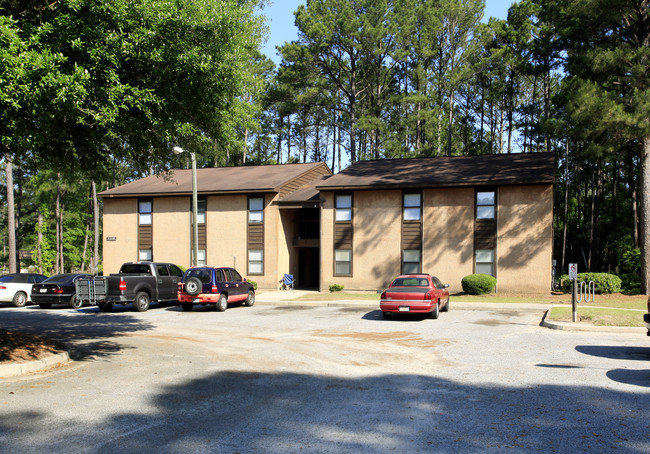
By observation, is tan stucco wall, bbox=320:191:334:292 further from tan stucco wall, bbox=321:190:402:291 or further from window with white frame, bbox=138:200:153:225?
window with white frame, bbox=138:200:153:225

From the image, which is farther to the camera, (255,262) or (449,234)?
(255,262)

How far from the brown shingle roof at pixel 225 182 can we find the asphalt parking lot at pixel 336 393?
63.2 feet

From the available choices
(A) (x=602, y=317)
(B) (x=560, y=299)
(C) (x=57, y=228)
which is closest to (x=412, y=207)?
(B) (x=560, y=299)

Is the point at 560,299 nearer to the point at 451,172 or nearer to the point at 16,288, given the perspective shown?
the point at 451,172

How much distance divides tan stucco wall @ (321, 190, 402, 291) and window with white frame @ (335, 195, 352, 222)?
0.32 m

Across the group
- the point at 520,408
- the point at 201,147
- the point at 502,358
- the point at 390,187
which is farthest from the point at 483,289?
the point at 520,408

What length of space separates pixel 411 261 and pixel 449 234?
8.24 feet

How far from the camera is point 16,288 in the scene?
23.4 m

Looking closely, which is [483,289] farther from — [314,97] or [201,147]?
[314,97]

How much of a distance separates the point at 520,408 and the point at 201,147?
360 inches

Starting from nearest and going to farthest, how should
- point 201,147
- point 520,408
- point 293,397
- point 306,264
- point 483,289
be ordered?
point 520,408, point 293,397, point 201,147, point 483,289, point 306,264

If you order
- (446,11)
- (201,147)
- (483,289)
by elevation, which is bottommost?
(483,289)

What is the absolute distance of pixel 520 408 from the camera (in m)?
6.97

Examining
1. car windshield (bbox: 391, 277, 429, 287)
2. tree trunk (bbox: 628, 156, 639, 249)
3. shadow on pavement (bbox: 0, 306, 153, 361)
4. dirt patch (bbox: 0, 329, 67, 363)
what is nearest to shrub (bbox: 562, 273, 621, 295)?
car windshield (bbox: 391, 277, 429, 287)
